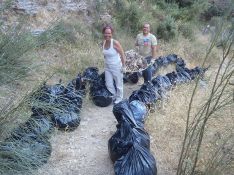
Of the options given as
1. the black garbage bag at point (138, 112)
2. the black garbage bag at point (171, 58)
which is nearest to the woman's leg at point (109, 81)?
the black garbage bag at point (138, 112)

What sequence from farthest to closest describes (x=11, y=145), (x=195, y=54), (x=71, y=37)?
(x=195, y=54), (x=71, y=37), (x=11, y=145)

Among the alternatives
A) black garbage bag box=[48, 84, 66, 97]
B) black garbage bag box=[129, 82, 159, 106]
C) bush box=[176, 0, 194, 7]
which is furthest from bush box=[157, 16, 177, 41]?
black garbage bag box=[48, 84, 66, 97]

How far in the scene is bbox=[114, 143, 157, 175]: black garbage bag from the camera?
4527mm

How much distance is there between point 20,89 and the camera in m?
4.96

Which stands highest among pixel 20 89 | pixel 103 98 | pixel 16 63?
pixel 16 63

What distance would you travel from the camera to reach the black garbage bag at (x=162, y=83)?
295 inches

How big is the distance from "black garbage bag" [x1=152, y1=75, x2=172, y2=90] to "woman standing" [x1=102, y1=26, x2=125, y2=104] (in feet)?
2.85

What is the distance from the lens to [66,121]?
591 cm

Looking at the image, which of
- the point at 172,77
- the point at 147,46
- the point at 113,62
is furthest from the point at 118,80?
the point at 172,77

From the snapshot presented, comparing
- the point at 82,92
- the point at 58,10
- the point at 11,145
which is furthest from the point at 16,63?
the point at 58,10

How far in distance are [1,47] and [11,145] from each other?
119 centimetres

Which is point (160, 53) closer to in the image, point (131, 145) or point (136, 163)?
point (131, 145)

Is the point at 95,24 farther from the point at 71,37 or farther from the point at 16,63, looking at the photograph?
the point at 16,63

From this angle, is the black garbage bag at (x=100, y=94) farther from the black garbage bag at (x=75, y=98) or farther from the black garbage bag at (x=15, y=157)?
the black garbage bag at (x=15, y=157)
